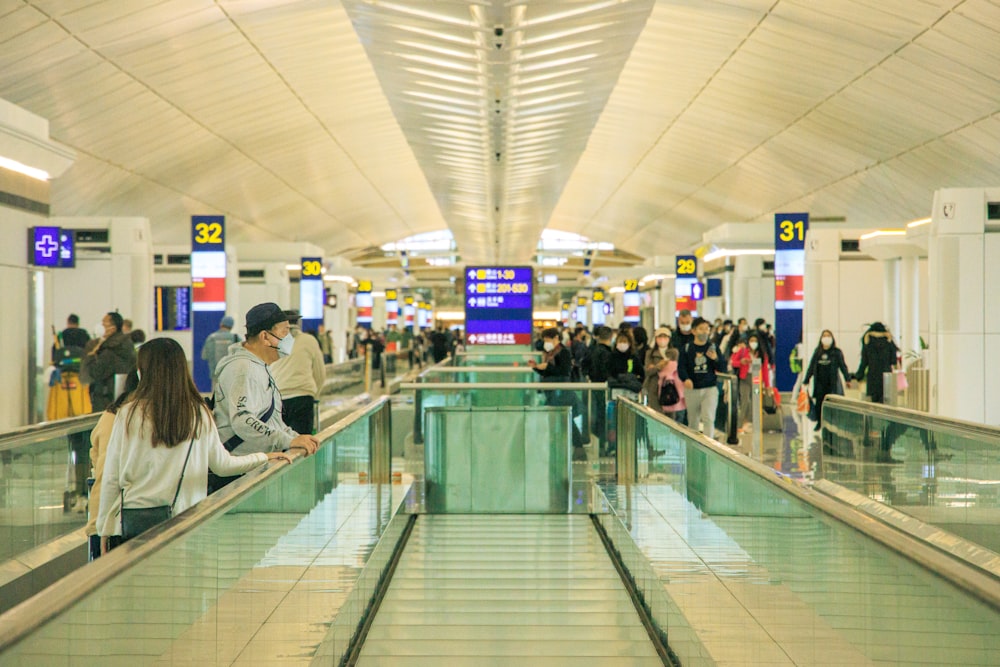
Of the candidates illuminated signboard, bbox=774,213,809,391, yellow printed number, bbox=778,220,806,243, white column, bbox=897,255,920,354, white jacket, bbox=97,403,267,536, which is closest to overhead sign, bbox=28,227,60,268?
illuminated signboard, bbox=774,213,809,391

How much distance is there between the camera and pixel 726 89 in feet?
80.7

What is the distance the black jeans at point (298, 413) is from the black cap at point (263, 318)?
15.0ft

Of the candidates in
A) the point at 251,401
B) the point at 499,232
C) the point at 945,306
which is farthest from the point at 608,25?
the point at 499,232

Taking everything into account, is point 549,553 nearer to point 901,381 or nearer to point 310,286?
point 901,381

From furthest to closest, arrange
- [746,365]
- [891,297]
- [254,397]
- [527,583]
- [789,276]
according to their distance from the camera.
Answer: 1. [891,297]
2. [789,276]
3. [746,365]
4. [527,583]
5. [254,397]


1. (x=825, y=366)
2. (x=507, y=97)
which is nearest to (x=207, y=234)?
(x=507, y=97)

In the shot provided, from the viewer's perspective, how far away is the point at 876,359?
16562mm

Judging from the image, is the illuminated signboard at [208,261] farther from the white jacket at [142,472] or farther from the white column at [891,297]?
the white jacket at [142,472]

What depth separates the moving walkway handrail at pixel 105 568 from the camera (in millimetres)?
2082

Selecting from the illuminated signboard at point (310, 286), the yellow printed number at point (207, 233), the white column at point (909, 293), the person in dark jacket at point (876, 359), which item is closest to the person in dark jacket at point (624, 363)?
the person in dark jacket at point (876, 359)

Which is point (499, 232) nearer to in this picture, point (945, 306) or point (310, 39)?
point (310, 39)

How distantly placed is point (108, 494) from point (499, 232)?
38.1 meters

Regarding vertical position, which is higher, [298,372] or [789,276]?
[789,276]

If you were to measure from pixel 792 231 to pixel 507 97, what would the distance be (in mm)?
6338
